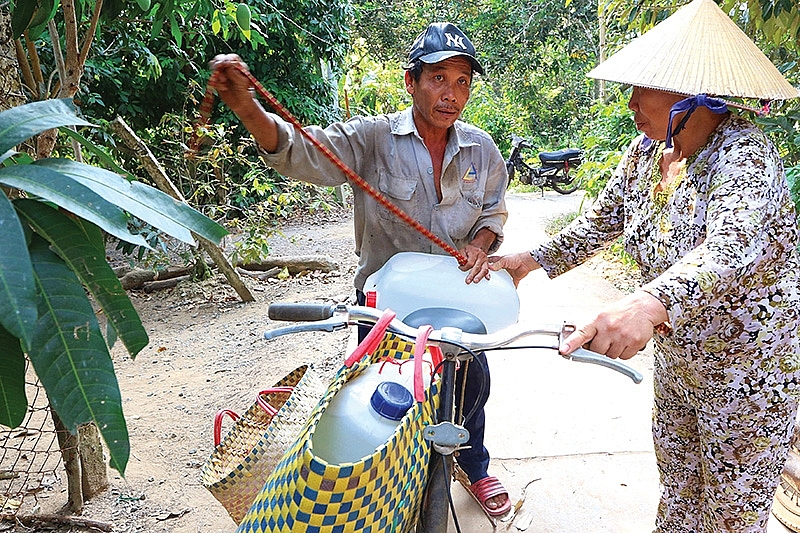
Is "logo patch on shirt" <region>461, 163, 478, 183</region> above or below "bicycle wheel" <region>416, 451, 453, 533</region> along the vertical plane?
above

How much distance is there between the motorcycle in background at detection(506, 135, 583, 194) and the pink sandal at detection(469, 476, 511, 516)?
28.6ft

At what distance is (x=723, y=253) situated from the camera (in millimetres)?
1211

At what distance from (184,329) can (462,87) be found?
3.27 meters

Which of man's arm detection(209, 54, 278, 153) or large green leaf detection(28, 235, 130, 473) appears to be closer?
large green leaf detection(28, 235, 130, 473)

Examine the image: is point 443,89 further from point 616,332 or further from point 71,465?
point 71,465

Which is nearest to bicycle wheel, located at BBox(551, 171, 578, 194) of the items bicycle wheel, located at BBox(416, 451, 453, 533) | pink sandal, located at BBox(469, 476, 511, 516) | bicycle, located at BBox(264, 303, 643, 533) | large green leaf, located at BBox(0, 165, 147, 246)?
pink sandal, located at BBox(469, 476, 511, 516)

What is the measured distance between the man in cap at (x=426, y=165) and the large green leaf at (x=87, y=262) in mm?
Result: 833

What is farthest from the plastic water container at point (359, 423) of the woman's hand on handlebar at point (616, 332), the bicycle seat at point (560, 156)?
the bicycle seat at point (560, 156)

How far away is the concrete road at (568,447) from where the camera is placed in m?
2.28

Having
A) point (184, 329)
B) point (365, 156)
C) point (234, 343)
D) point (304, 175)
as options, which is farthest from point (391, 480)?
point (184, 329)

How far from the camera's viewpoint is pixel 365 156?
1.96 meters

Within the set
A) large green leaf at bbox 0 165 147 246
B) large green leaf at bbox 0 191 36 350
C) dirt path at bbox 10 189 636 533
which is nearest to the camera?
large green leaf at bbox 0 191 36 350

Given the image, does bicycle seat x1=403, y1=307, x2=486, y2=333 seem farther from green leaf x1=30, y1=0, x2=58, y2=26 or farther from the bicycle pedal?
green leaf x1=30, y1=0, x2=58, y2=26

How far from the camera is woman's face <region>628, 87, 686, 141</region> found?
1400 mm
